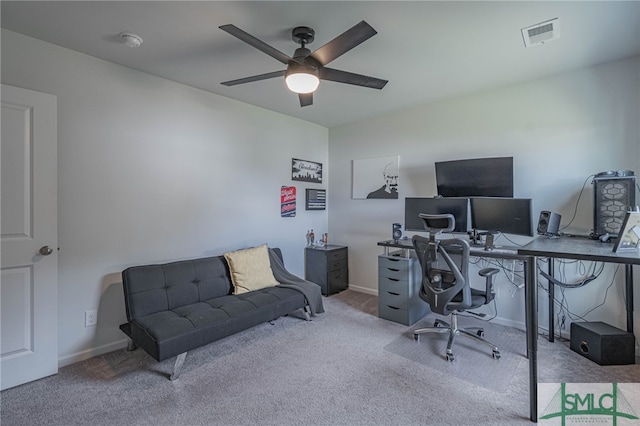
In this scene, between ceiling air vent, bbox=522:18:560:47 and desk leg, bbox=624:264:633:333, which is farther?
desk leg, bbox=624:264:633:333

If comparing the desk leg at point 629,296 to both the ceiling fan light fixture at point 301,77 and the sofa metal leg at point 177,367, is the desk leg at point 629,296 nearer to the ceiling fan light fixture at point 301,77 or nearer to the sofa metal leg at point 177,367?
the ceiling fan light fixture at point 301,77

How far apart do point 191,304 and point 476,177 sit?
318cm

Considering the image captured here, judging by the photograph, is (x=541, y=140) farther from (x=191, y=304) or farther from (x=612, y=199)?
(x=191, y=304)

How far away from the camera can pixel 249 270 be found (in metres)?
3.14

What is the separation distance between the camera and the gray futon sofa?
2.16 m

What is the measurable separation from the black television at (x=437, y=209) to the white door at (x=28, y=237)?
3.38 m

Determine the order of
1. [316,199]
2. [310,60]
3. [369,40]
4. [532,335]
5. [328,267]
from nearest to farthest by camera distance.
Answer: [532,335] < [310,60] < [369,40] < [328,267] < [316,199]

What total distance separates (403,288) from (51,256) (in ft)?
10.4

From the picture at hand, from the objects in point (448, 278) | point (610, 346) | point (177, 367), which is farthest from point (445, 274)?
point (177, 367)

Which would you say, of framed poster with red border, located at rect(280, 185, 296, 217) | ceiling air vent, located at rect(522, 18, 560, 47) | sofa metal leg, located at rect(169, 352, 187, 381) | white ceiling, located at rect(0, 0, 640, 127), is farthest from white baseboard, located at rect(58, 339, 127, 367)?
ceiling air vent, located at rect(522, 18, 560, 47)

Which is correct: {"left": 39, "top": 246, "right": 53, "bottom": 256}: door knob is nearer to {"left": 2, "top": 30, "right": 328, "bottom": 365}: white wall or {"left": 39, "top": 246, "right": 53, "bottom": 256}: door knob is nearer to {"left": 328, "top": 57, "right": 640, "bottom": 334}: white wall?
{"left": 2, "top": 30, "right": 328, "bottom": 365}: white wall

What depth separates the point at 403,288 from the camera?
3172 mm

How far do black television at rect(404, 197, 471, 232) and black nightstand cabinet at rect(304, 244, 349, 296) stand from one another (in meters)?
1.18

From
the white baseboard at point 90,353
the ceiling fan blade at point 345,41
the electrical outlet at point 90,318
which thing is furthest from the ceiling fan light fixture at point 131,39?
the white baseboard at point 90,353
